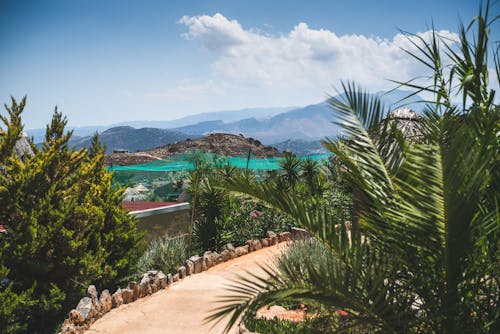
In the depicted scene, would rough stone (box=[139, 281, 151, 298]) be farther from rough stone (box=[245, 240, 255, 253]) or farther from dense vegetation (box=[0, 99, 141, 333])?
rough stone (box=[245, 240, 255, 253])

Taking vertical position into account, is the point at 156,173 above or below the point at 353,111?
below

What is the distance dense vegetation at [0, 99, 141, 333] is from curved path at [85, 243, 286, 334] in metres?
0.57

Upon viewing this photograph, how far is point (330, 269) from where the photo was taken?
2.33 meters

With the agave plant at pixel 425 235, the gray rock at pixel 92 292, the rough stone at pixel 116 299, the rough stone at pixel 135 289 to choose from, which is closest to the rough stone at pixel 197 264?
the rough stone at pixel 135 289

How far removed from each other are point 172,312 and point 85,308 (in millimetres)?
1021

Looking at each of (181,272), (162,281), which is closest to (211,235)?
(181,272)

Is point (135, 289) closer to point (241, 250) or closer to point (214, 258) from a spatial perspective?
point (214, 258)

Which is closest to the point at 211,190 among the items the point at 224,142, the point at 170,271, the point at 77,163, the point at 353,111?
the point at 170,271

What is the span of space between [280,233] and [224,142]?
59.5 ft

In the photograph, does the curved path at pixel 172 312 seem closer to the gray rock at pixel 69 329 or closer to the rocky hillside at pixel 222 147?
the gray rock at pixel 69 329

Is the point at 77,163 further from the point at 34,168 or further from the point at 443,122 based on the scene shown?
the point at 443,122

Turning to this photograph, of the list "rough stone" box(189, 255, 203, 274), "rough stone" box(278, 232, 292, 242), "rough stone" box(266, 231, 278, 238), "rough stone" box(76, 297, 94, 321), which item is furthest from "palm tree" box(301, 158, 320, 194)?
"rough stone" box(76, 297, 94, 321)

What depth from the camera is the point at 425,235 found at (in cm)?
232

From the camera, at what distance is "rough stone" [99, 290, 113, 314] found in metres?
5.24
